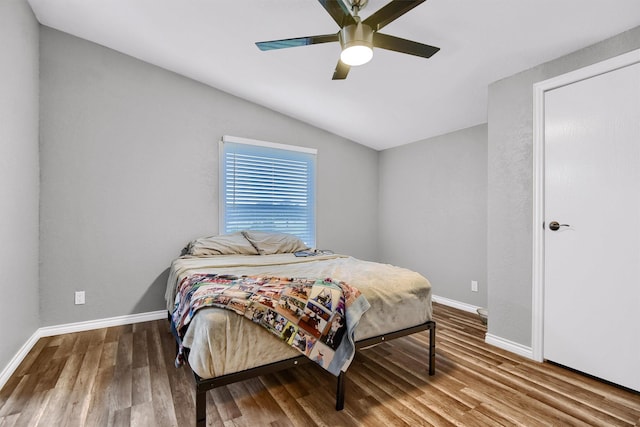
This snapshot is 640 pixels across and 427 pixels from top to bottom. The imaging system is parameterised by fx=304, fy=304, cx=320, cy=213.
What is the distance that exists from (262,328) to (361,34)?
1720 millimetres

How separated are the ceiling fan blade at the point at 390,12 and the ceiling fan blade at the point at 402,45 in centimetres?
11

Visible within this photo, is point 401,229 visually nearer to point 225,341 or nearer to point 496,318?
point 496,318

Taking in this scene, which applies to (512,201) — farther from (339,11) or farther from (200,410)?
(200,410)

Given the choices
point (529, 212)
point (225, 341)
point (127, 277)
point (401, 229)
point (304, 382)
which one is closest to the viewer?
point (225, 341)

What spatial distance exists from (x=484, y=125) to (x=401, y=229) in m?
1.79

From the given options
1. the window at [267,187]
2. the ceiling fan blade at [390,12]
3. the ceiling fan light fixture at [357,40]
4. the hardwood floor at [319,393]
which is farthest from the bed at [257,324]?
the ceiling fan blade at [390,12]

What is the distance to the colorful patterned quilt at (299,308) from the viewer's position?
1.58 metres

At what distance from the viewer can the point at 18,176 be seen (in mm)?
2324

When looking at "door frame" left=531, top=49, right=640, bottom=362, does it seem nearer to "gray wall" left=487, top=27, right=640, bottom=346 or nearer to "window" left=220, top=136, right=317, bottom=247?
"gray wall" left=487, top=27, right=640, bottom=346

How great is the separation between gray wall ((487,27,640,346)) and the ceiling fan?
3.80 feet

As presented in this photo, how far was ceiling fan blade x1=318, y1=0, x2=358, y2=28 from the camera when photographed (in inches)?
62.5

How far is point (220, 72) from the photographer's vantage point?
3.29 metres

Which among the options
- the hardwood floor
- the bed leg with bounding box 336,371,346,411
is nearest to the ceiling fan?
the bed leg with bounding box 336,371,346,411

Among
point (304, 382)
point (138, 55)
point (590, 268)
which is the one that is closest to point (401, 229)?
point (590, 268)
